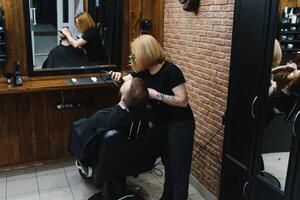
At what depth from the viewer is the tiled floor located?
2.65 metres

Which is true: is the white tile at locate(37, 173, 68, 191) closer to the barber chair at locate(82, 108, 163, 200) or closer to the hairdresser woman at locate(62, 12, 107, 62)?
the barber chair at locate(82, 108, 163, 200)

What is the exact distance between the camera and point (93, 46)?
297cm

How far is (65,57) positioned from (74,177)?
3.67 feet

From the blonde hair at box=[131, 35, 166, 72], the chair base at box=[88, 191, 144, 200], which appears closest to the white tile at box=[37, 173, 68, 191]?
the chair base at box=[88, 191, 144, 200]

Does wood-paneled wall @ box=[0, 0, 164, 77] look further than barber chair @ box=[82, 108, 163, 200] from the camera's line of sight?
Yes

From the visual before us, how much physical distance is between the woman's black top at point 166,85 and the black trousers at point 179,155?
0.06 m

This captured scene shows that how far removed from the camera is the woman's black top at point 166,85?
81.8 inches

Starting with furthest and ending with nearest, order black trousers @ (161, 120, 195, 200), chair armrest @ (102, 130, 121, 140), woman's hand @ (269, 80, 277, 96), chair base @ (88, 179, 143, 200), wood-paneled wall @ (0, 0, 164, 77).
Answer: wood-paneled wall @ (0, 0, 164, 77), chair base @ (88, 179, 143, 200), black trousers @ (161, 120, 195, 200), chair armrest @ (102, 130, 121, 140), woman's hand @ (269, 80, 277, 96)

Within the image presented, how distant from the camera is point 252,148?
77.4 inches

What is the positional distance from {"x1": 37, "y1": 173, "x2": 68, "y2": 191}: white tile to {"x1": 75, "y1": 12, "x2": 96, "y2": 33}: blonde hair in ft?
4.49

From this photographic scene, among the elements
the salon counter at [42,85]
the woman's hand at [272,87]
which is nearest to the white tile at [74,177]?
the salon counter at [42,85]

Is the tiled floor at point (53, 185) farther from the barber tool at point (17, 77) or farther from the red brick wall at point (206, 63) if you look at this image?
the barber tool at point (17, 77)

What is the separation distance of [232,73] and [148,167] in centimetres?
86

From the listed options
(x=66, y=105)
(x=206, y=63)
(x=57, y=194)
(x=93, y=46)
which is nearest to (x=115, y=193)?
(x=57, y=194)
